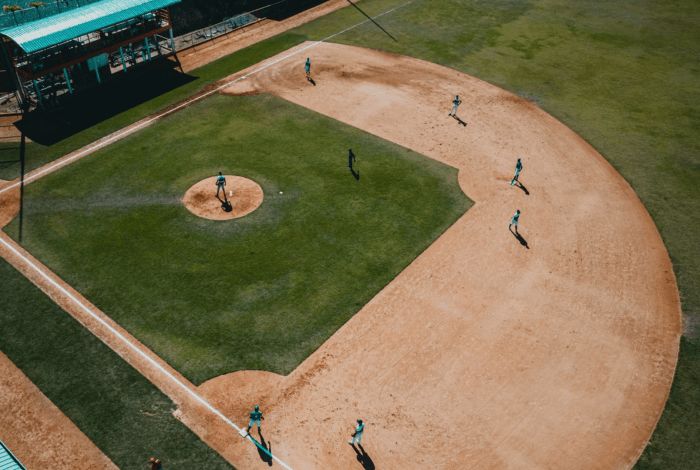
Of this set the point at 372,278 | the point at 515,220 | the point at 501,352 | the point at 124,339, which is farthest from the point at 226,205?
the point at 501,352

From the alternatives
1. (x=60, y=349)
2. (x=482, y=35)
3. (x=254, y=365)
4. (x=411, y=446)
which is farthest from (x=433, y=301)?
(x=482, y=35)

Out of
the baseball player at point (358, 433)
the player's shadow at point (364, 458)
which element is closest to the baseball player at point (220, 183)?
the baseball player at point (358, 433)

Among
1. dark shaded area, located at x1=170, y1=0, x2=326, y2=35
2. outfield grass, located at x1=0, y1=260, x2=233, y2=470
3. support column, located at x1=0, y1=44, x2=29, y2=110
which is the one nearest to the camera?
outfield grass, located at x1=0, y1=260, x2=233, y2=470

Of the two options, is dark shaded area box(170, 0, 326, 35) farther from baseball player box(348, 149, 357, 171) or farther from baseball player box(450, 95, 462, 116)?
baseball player box(348, 149, 357, 171)

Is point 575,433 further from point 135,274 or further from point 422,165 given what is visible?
point 135,274

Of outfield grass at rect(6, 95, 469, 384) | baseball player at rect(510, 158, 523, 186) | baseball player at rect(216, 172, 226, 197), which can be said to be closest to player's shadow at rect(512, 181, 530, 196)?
baseball player at rect(510, 158, 523, 186)

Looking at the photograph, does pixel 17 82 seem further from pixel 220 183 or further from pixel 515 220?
pixel 515 220

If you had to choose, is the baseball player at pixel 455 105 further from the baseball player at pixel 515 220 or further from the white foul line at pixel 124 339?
the white foul line at pixel 124 339
